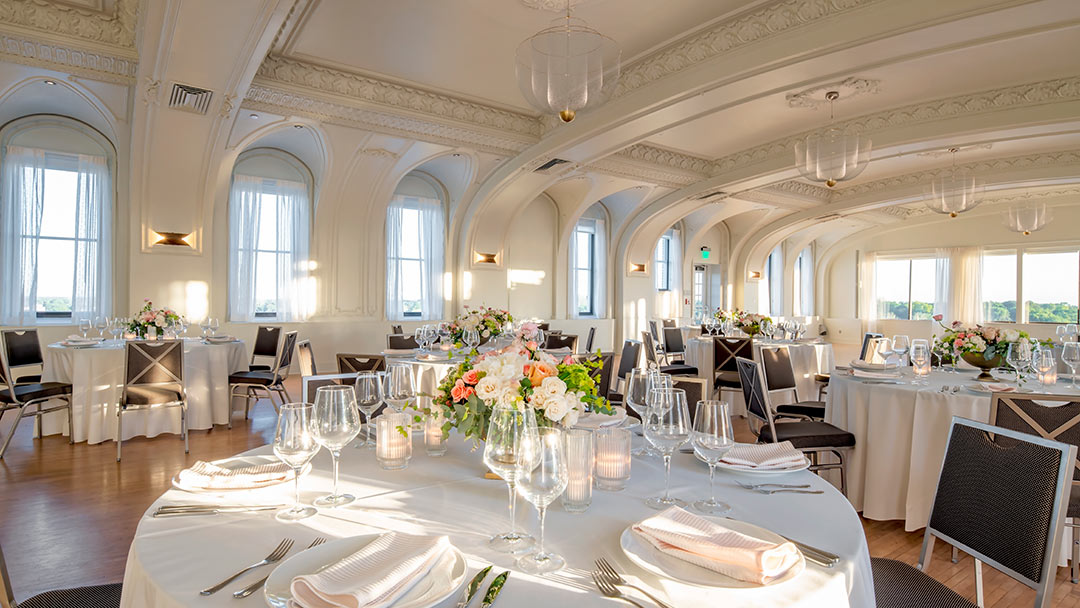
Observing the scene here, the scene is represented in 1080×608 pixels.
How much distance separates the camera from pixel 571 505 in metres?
1.30

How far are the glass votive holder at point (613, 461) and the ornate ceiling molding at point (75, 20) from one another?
6.28m

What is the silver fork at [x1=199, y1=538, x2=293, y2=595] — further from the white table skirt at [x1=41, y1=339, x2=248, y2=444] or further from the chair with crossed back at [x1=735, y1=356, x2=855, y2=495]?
the white table skirt at [x1=41, y1=339, x2=248, y2=444]

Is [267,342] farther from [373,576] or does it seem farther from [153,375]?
[373,576]

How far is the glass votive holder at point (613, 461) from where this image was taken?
57.5 inches

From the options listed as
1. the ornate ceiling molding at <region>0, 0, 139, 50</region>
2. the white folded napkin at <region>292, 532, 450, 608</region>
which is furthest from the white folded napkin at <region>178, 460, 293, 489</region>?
the ornate ceiling molding at <region>0, 0, 139, 50</region>

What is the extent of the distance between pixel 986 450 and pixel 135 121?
8301 millimetres

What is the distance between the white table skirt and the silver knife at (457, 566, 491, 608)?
209 inches

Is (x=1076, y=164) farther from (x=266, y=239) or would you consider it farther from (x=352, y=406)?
(x=266, y=239)

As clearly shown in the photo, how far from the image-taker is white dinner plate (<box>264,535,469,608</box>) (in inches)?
34.8

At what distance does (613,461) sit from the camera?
146 cm

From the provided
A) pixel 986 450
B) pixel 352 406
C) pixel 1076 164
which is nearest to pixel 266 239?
pixel 352 406

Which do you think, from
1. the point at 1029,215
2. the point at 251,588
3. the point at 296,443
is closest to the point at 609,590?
the point at 251,588

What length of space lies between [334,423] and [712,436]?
3.06ft

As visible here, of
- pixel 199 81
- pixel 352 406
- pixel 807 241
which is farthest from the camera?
pixel 807 241
